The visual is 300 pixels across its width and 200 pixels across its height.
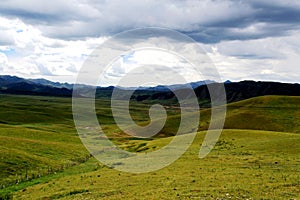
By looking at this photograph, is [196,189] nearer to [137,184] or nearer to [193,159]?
[137,184]

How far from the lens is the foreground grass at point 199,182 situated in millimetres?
24234

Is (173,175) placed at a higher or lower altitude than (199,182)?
lower

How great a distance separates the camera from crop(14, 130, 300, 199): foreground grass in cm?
2423

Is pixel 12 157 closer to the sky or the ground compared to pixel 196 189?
closer to the ground

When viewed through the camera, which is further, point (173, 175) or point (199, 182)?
point (173, 175)

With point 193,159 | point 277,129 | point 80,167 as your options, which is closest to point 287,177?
point 193,159

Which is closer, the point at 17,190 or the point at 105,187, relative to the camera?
the point at 105,187

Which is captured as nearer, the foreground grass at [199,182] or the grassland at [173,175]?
the foreground grass at [199,182]

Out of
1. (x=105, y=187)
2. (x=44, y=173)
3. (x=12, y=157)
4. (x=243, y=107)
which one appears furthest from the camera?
(x=243, y=107)

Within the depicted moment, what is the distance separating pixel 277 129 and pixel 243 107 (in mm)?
31920

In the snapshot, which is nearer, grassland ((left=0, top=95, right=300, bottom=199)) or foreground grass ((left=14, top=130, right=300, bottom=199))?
A: foreground grass ((left=14, top=130, right=300, bottom=199))

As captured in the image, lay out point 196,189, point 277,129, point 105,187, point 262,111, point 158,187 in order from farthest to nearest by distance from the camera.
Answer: point 262,111
point 277,129
point 105,187
point 158,187
point 196,189

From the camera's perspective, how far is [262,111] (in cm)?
11225

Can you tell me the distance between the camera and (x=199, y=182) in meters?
28.2
